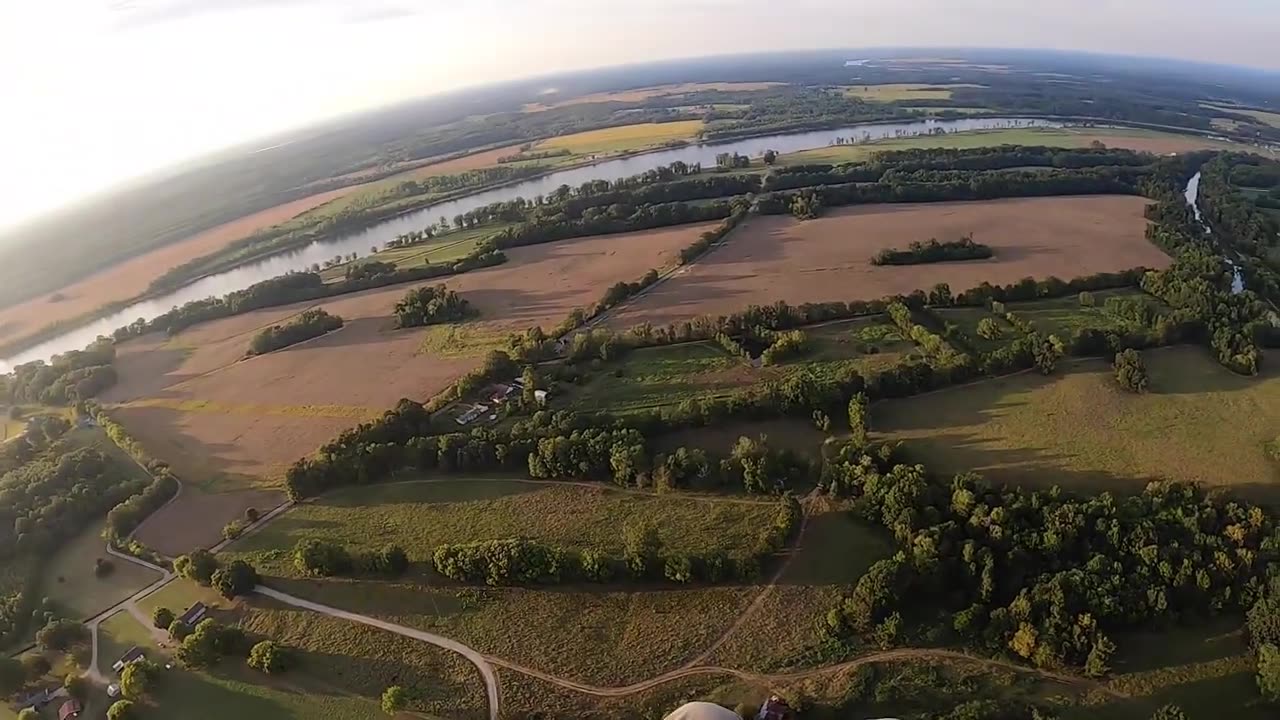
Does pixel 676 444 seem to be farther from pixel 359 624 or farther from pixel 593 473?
pixel 359 624

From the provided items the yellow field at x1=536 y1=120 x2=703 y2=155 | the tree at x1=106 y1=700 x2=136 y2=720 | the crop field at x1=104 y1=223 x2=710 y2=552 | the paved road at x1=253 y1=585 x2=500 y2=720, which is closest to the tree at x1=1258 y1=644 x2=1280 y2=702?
the paved road at x1=253 y1=585 x2=500 y2=720

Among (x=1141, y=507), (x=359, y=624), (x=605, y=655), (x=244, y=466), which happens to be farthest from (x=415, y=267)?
(x=1141, y=507)

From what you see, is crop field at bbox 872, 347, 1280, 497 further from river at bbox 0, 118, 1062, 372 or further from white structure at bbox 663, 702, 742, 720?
river at bbox 0, 118, 1062, 372

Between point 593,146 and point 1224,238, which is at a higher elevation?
point 593,146

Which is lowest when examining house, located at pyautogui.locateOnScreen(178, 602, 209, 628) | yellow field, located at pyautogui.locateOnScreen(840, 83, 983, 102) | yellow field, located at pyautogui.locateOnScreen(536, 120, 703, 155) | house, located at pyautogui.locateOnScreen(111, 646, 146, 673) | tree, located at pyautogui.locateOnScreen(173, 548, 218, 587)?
house, located at pyautogui.locateOnScreen(111, 646, 146, 673)

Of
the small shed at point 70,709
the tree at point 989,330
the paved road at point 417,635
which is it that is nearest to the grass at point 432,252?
the paved road at point 417,635

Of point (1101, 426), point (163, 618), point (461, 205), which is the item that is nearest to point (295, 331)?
point (163, 618)
